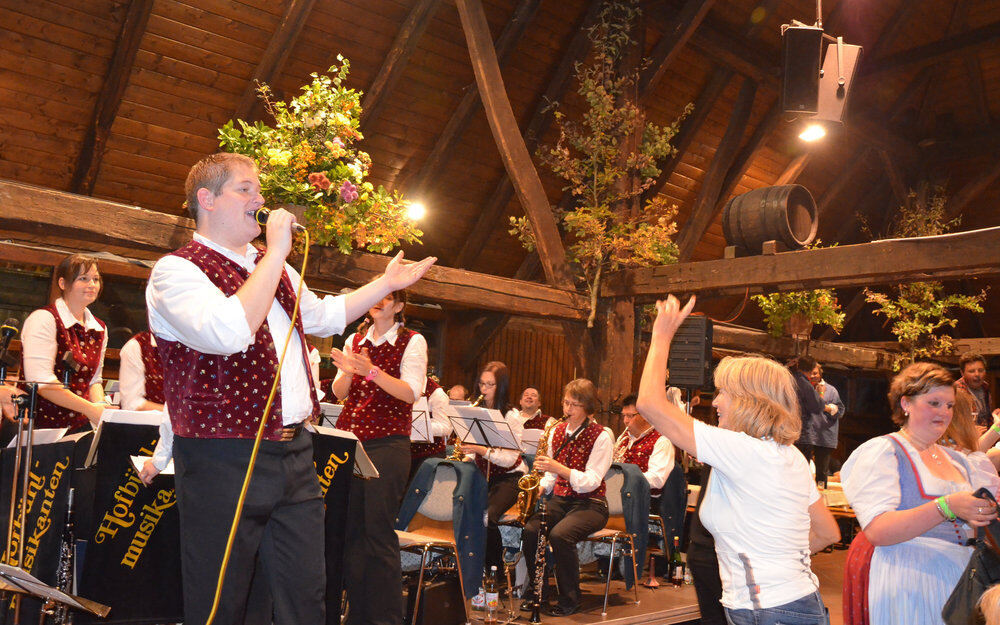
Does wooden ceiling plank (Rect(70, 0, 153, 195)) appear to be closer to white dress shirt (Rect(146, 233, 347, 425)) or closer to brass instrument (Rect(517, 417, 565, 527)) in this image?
brass instrument (Rect(517, 417, 565, 527))

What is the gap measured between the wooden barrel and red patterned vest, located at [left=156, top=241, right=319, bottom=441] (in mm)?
5775

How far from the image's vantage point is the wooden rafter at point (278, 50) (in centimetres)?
745

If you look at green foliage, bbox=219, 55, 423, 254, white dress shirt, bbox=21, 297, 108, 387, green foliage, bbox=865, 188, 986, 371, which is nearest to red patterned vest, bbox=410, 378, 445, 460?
green foliage, bbox=219, 55, 423, 254

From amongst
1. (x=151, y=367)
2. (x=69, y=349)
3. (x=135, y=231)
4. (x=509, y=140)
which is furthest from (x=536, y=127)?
(x=69, y=349)

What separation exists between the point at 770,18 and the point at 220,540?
946 centimetres

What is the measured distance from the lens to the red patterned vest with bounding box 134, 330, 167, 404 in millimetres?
4266

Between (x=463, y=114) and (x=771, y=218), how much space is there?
3.43 m

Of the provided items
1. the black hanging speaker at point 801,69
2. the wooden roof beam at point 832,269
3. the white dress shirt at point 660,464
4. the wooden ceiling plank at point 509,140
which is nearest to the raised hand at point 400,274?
the white dress shirt at point 660,464

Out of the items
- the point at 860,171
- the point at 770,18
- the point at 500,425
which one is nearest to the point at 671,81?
the point at 770,18

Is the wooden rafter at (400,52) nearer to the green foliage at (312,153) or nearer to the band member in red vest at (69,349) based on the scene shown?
the green foliage at (312,153)

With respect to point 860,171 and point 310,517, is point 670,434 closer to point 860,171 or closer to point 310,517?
point 310,517

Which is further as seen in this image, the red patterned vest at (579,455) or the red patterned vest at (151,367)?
the red patterned vest at (579,455)

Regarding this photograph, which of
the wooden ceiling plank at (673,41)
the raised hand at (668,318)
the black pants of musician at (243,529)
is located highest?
the wooden ceiling plank at (673,41)

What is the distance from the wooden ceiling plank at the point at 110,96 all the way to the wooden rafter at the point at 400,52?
208 cm
